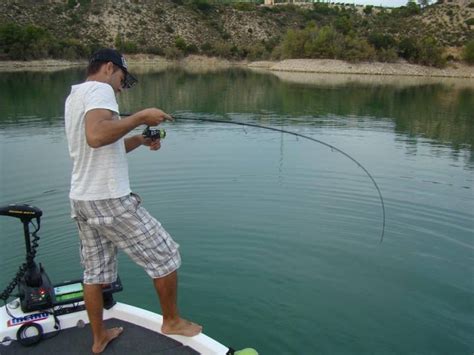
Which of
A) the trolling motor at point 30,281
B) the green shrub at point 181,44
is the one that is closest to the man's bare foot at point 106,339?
the trolling motor at point 30,281

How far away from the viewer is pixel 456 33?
81000 mm

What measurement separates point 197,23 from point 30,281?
93.7m

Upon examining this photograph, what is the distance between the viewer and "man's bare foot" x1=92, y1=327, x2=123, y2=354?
3.50 metres

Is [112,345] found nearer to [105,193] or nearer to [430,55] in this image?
[105,193]

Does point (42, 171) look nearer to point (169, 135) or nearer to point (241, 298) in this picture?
point (169, 135)

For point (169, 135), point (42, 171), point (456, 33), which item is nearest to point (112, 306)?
point (42, 171)

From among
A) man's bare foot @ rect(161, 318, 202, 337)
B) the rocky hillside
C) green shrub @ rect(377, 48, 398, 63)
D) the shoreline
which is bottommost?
man's bare foot @ rect(161, 318, 202, 337)

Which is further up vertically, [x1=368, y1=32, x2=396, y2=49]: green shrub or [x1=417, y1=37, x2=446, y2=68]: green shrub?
[x1=368, y1=32, x2=396, y2=49]: green shrub

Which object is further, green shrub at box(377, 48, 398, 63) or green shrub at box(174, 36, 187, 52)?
green shrub at box(174, 36, 187, 52)

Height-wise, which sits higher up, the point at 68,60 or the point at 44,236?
the point at 68,60

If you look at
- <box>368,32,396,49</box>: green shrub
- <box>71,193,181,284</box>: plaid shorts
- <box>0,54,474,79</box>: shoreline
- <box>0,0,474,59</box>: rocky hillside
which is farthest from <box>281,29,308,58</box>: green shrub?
<box>71,193,181,284</box>: plaid shorts

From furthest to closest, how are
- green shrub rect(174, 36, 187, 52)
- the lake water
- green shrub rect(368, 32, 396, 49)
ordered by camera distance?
green shrub rect(174, 36, 187, 52)
green shrub rect(368, 32, 396, 49)
the lake water

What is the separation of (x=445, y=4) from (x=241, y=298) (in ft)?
345

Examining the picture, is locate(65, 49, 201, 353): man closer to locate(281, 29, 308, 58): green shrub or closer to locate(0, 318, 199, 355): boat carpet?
locate(0, 318, 199, 355): boat carpet
